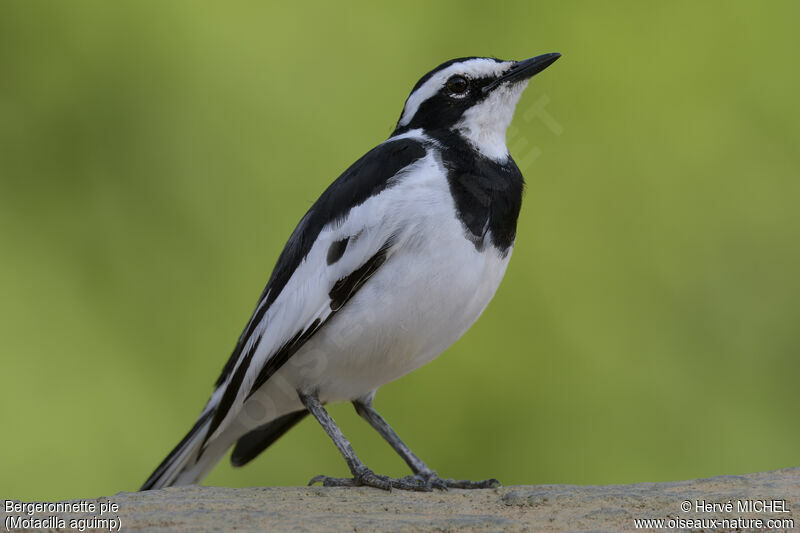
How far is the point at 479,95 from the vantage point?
428cm

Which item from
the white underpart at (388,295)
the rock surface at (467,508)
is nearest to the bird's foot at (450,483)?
the rock surface at (467,508)

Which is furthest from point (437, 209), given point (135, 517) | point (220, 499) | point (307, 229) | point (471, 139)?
point (135, 517)

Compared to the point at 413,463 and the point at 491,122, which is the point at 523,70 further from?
the point at 413,463

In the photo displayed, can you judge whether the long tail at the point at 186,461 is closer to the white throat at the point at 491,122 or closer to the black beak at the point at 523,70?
the white throat at the point at 491,122

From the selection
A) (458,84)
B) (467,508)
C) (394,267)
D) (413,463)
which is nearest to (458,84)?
(458,84)

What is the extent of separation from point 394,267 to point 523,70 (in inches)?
46.7

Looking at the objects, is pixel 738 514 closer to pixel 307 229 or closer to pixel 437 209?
pixel 437 209

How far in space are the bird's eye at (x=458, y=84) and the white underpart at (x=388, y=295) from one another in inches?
16.4

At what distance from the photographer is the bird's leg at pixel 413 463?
408 centimetres

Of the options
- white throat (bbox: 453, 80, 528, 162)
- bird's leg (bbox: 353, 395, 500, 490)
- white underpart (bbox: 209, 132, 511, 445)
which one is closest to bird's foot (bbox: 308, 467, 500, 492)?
bird's leg (bbox: 353, 395, 500, 490)

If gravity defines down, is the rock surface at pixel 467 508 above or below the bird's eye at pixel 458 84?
below

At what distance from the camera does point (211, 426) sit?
4395 millimetres

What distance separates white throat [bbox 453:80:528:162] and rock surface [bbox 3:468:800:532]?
158 centimetres

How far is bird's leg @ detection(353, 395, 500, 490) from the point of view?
4.08 metres
